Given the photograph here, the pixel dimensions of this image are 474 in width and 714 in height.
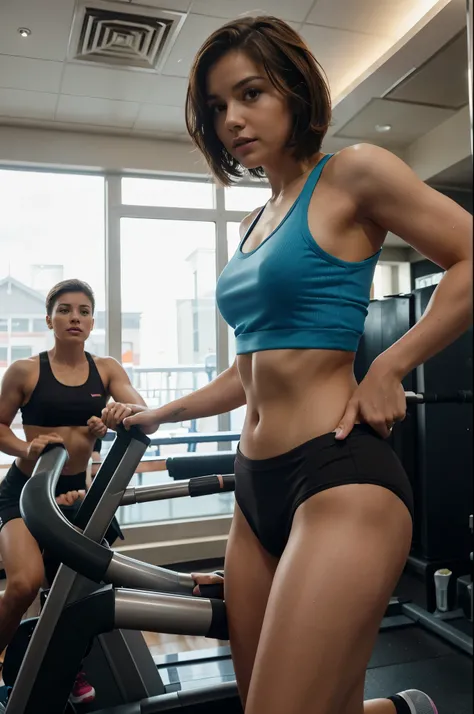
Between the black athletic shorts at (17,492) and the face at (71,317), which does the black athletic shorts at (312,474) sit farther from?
the face at (71,317)

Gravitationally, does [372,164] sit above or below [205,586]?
above

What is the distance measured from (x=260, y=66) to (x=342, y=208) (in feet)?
1.06

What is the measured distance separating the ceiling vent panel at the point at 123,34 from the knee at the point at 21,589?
2826 mm

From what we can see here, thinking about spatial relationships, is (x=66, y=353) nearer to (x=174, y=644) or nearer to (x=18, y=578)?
(x=18, y=578)

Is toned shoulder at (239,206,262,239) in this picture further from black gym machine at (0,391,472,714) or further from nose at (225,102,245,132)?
black gym machine at (0,391,472,714)

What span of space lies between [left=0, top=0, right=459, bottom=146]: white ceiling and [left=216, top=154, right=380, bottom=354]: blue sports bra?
2613 mm

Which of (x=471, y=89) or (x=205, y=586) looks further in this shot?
(x=205, y=586)

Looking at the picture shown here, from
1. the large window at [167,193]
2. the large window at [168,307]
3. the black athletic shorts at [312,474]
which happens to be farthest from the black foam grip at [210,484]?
the large window at [167,193]

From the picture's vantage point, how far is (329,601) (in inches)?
30.7

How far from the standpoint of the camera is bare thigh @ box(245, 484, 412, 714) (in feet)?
2.55

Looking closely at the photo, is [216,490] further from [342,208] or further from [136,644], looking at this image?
[342,208]

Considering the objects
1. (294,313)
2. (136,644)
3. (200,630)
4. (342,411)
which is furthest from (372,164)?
(136,644)

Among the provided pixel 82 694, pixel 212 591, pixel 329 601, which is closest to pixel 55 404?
pixel 82 694

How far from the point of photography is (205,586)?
1.24 metres
